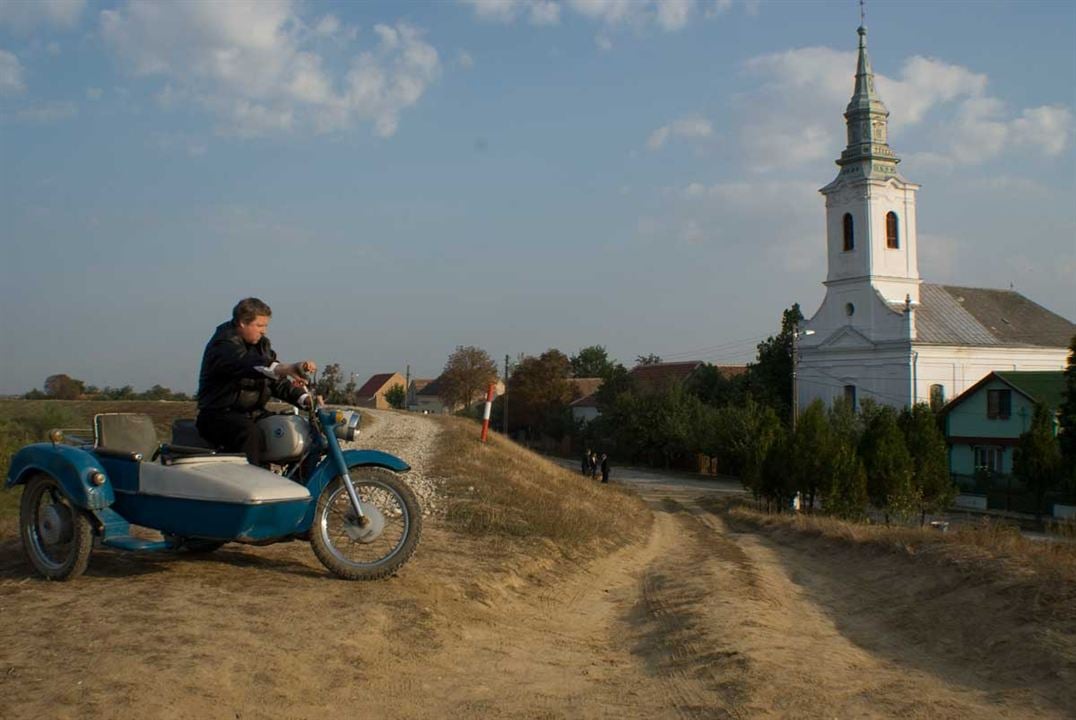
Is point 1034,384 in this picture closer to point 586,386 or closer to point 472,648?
point 472,648

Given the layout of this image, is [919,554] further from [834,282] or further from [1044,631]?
[834,282]

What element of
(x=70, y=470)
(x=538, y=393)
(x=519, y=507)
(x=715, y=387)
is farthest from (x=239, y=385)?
(x=538, y=393)

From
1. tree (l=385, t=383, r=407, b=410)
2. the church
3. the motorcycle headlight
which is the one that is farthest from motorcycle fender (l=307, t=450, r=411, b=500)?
tree (l=385, t=383, r=407, b=410)

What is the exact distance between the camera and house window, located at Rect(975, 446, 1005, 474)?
54906mm

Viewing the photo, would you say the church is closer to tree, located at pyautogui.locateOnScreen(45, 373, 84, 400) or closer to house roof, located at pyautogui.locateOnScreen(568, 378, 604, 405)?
house roof, located at pyautogui.locateOnScreen(568, 378, 604, 405)

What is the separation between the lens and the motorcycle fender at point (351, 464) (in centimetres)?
715

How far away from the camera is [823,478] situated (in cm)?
3456

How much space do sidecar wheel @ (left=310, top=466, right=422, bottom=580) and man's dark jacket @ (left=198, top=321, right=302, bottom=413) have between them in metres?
0.78

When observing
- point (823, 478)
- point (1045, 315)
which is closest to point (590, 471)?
point (823, 478)

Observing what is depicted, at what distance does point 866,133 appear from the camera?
233 feet

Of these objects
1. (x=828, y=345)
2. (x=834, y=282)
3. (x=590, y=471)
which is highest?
(x=834, y=282)

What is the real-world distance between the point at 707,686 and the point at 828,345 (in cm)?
6841

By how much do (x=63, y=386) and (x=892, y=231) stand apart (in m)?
54.5

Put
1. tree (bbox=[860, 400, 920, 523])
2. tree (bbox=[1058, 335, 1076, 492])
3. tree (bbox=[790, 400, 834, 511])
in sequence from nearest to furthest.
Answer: tree (bbox=[860, 400, 920, 523]) → tree (bbox=[790, 400, 834, 511]) → tree (bbox=[1058, 335, 1076, 492])
